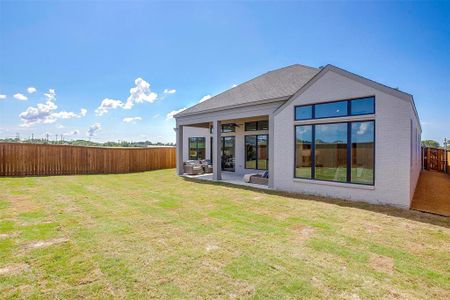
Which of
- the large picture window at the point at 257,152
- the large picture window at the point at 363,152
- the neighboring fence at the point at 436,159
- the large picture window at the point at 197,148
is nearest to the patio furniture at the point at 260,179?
the large picture window at the point at 257,152

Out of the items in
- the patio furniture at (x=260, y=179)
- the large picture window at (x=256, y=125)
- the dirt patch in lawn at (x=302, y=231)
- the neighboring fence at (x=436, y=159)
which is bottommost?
the dirt patch in lawn at (x=302, y=231)

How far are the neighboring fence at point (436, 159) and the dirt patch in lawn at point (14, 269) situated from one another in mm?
22828

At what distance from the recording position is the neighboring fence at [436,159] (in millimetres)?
16477

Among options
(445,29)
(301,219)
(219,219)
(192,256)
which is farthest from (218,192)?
(445,29)

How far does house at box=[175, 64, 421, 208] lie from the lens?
22.0 feet

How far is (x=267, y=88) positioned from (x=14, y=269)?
10.8 metres

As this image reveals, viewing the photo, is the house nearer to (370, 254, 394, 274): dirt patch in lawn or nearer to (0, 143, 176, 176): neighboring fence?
(370, 254, 394, 274): dirt patch in lawn

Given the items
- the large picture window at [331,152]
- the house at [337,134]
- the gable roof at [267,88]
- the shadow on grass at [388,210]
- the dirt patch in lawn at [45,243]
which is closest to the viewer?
the dirt patch in lawn at [45,243]

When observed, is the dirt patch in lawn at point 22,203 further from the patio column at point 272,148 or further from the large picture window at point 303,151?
the large picture window at point 303,151

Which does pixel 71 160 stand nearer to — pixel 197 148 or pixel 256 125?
pixel 197 148

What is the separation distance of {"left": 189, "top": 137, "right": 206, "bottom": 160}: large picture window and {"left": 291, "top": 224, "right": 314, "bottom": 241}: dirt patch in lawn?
14087 millimetres

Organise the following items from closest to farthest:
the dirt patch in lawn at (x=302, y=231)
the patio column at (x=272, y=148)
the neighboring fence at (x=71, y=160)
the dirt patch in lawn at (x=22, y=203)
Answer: the dirt patch in lawn at (x=302, y=231) < the dirt patch in lawn at (x=22, y=203) < the patio column at (x=272, y=148) < the neighboring fence at (x=71, y=160)

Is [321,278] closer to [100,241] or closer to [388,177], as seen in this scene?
[100,241]

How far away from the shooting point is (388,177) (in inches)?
268
